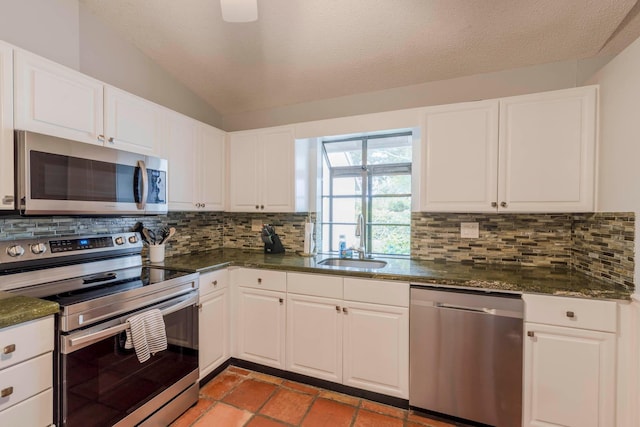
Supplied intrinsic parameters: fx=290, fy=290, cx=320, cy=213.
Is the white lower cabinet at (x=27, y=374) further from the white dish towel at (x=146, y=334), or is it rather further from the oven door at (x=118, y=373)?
the white dish towel at (x=146, y=334)

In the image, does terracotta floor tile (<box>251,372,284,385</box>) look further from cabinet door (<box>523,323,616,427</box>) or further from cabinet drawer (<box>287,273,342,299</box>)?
cabinet door (<box>523,323,616,427</box>)

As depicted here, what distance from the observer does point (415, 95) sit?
98.6 inches

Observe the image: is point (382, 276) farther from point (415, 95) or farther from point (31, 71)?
point (31, 71)

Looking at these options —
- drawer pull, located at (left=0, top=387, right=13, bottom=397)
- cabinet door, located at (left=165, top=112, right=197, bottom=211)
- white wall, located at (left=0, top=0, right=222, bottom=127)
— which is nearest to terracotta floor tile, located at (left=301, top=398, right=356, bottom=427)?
drawer pull, located at (left=0, top=387, right=13, bottom=397)

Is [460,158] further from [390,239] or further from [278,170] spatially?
[278,170]

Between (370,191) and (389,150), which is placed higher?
(389,150)

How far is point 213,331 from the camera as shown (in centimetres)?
224

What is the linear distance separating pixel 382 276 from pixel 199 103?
2.50m

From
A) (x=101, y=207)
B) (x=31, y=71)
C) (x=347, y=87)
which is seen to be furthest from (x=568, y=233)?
(x=31, y=71)

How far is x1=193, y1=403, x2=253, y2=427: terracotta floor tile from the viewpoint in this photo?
183 cm

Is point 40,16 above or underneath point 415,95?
above

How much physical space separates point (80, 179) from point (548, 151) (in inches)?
111

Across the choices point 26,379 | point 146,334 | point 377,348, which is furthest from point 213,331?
A: point 377,348

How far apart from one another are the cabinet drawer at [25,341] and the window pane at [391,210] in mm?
2422
